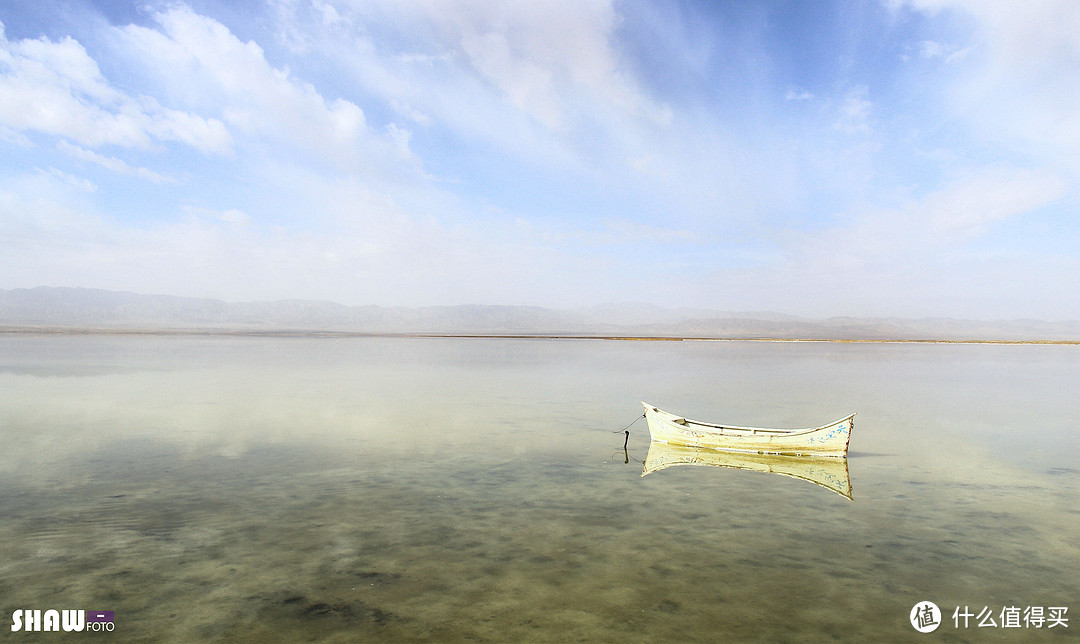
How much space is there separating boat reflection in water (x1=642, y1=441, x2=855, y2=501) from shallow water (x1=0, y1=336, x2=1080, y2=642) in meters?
0.53

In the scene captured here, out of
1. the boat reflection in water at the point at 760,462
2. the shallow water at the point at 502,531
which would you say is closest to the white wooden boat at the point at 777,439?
the boat reflection in water at the point at 760,462

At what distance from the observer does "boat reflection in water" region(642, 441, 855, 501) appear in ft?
49.8

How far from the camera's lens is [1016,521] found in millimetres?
11586

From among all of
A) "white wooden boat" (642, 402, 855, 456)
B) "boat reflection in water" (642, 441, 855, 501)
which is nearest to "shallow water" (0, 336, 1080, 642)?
"boat reflection in water" (642, 441, 855, 501)

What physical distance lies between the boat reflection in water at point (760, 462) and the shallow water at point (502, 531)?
535mm

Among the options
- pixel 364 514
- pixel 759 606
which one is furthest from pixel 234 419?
pixel 759 606

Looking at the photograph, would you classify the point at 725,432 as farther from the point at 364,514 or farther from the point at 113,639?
the point at 113,639

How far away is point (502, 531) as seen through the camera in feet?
34.5

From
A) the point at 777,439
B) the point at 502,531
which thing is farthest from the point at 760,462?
the point at 502,531

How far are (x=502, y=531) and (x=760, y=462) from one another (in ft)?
29.3

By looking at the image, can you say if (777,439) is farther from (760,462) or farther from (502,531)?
(502,531)

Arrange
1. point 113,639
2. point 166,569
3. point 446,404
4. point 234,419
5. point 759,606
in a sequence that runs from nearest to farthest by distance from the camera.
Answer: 1. point 113,639
2. point 759,606
3. point 166,569
4. point 234,419
5. point 446,404

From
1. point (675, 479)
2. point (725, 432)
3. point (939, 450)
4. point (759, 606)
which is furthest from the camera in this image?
point (939, 450)

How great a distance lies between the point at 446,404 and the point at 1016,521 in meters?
20.7
